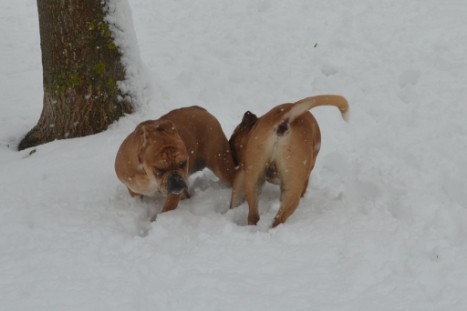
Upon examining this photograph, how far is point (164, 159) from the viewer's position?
480cm

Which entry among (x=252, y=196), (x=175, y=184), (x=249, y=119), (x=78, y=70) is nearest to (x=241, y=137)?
(x=249, y=119)

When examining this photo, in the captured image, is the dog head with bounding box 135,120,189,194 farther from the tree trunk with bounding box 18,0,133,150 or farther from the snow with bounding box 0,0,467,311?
the tree trunk with bounding box 18,0,133,150

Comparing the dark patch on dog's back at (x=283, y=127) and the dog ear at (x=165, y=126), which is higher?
the dark patch on dog's back at (x=283, y=127)

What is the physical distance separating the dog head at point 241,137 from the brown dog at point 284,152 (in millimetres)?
416

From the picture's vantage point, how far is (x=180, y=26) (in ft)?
32.8

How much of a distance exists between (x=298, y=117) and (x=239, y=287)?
1.60 m

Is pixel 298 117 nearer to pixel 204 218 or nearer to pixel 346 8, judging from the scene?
pixel 204 218

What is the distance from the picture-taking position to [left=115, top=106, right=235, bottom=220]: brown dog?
4.82 metres

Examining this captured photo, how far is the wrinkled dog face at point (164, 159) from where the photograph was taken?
4764mm

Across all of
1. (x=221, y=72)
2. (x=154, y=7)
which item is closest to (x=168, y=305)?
(x=221, y=72)

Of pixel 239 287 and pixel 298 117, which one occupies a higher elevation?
pixel 298 117

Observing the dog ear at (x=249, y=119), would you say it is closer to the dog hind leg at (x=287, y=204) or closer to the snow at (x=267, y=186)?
the snow at (x=267, y=186)

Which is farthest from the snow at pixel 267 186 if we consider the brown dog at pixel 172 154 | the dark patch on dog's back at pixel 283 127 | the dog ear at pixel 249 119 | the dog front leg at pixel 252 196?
the dark patch on dog's back at pixel 283 127

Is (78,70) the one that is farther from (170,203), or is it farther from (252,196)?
(252,196)
